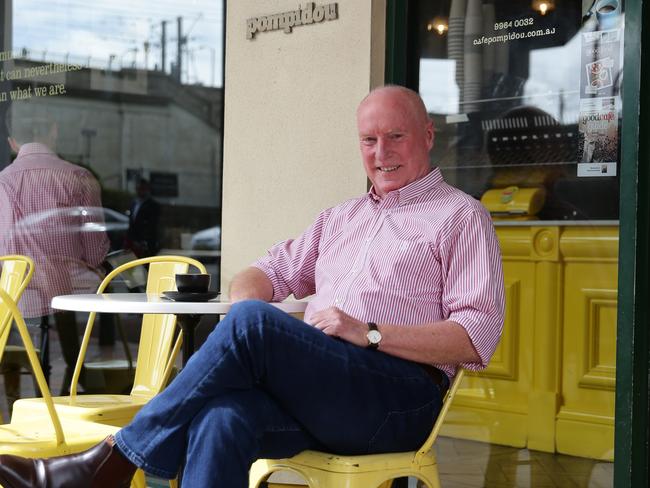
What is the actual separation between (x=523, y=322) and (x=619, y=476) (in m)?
0.61

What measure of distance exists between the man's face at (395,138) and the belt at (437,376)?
0.56m

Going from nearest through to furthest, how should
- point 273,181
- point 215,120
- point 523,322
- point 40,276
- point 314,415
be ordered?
point 314,415 → point 523,322 → point 273,181 → point 215,120 → point 40,276

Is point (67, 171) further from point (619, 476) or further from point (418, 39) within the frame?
point (619, 476)

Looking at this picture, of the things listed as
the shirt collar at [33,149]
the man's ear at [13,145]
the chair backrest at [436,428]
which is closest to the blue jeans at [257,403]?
the chair backrest at [436,428]

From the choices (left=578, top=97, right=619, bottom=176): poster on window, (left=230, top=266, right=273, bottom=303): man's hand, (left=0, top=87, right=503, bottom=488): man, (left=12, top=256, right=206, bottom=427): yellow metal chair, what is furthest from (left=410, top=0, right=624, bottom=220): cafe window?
(left=12, top=256, right=206, bottom=427): yellow metal chair

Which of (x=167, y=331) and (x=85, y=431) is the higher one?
(x=167, y=331)

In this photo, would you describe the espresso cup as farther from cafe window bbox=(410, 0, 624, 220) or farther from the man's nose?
cafe window bbox=(410, 0, 624, 220)

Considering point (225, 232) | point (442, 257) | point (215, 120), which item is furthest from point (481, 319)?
point (215, 120)

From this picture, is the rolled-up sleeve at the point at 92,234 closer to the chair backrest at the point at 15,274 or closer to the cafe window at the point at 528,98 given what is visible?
the chair backrest at the point at 15,274

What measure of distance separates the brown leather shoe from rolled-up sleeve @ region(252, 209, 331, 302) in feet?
2.77

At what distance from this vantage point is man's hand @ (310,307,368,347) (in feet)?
7.55

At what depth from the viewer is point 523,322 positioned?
337cm

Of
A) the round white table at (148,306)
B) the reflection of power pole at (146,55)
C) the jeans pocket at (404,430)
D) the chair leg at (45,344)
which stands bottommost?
the chair leg at (45,344)

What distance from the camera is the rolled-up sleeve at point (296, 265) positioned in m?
2.97
